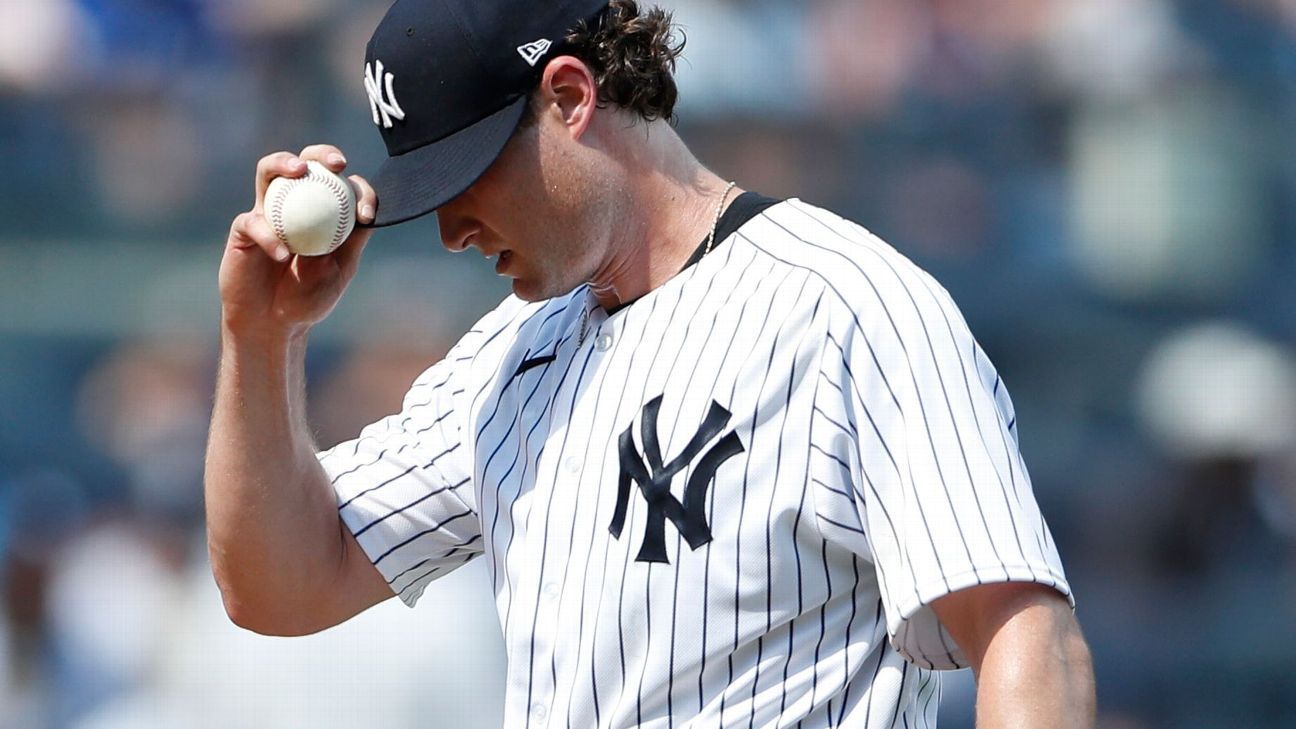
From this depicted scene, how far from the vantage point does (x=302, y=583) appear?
77.6 inches

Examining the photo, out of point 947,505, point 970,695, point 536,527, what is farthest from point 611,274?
point 970,695

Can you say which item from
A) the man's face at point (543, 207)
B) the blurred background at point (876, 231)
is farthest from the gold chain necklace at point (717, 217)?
the blurred background at point (876, 231)

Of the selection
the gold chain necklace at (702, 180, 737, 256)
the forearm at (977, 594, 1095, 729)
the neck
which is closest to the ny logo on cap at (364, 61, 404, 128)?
the neck

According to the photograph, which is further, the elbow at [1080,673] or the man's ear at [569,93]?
the man's ear at [569,93]

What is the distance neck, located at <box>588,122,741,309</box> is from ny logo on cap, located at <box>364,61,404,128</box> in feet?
0.84

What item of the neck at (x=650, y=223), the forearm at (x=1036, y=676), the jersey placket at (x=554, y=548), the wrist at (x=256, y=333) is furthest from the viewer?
the wrist at (x=256, y=333)

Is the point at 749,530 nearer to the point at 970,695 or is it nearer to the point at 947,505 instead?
the point at 947,505

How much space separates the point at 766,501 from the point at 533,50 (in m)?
0.56

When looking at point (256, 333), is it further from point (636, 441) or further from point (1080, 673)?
point (1080, 673)

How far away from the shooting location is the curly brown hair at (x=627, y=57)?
1.82m

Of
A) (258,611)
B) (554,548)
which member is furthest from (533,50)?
(258,611)

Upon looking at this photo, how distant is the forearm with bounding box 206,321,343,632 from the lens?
1.93 metres

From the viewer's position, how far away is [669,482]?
5.31 ft

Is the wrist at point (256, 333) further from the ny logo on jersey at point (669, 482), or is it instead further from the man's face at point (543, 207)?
the ny logo on jersey at point (669, 482)
